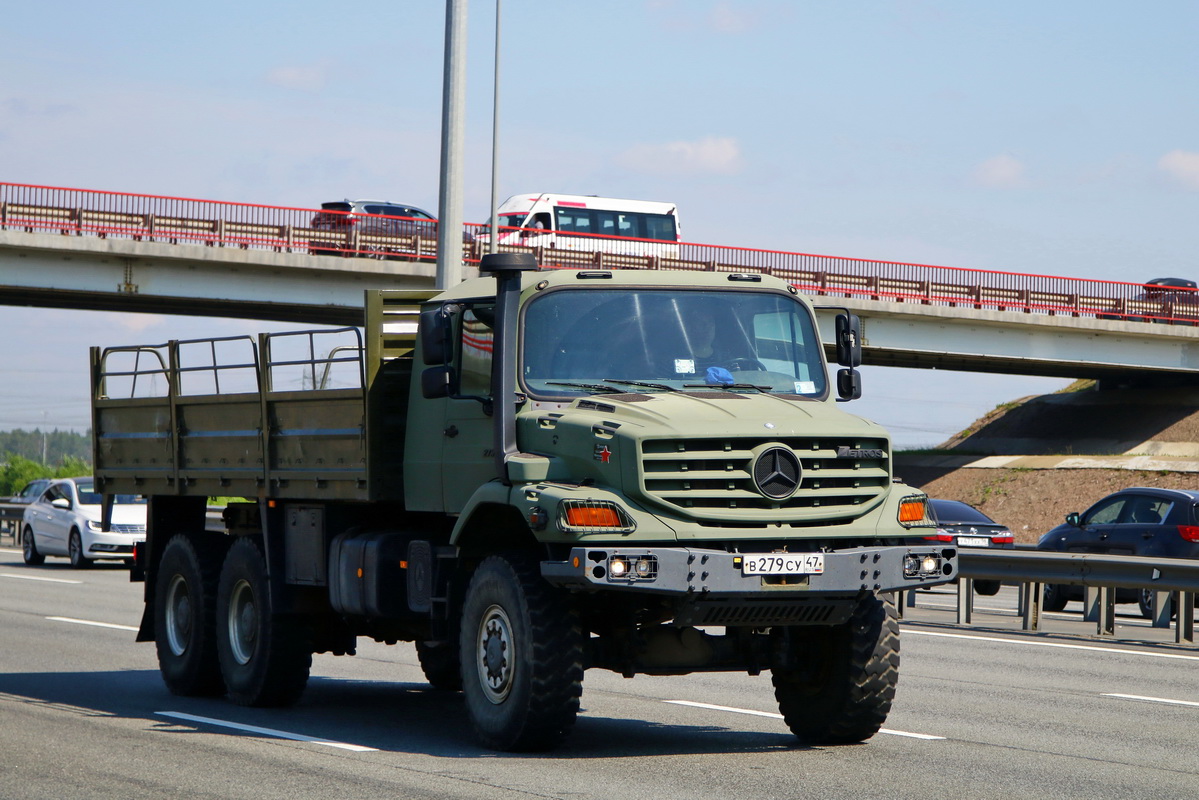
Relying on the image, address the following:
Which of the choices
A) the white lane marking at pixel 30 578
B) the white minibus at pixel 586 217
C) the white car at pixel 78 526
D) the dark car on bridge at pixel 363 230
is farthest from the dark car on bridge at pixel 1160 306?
the white lane marking at pixel 30 578

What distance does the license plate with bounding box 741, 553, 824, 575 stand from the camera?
27.0 feet

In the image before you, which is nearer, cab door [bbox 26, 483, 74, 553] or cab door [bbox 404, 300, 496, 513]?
cab door [bbox 404, 300, 496, 513]

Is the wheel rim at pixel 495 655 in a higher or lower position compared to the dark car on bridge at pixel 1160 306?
lower

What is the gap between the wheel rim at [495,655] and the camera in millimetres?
8633

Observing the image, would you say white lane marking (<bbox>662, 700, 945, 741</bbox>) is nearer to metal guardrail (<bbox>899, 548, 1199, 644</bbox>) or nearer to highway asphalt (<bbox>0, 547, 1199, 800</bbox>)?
highway asphalt (<bbox>0, 547, 1199, 800</bbox>)

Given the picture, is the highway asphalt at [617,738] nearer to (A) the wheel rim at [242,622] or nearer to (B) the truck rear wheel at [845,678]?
(B) the truck rear wheel at [845,678]

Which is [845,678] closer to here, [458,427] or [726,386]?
[726,386]

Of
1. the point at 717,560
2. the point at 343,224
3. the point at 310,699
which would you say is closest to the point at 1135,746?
the point at 717,560

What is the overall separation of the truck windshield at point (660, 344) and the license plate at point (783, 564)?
1.23 metres

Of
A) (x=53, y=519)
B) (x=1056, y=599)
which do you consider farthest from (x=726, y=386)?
(x=53, y=519)

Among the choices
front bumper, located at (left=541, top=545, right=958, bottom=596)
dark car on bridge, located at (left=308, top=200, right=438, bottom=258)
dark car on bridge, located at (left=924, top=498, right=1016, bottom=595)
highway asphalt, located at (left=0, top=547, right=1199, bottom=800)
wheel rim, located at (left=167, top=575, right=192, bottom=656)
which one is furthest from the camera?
dark car on bridge, located at (left=308, top=200, right=438, bottom=258)

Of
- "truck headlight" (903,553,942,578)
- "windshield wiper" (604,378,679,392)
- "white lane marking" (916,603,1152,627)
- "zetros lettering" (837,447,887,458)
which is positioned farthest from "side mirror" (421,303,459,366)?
"white lane marking" (916,603,1152,627)

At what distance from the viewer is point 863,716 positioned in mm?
9070

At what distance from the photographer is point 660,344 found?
30.4ft
